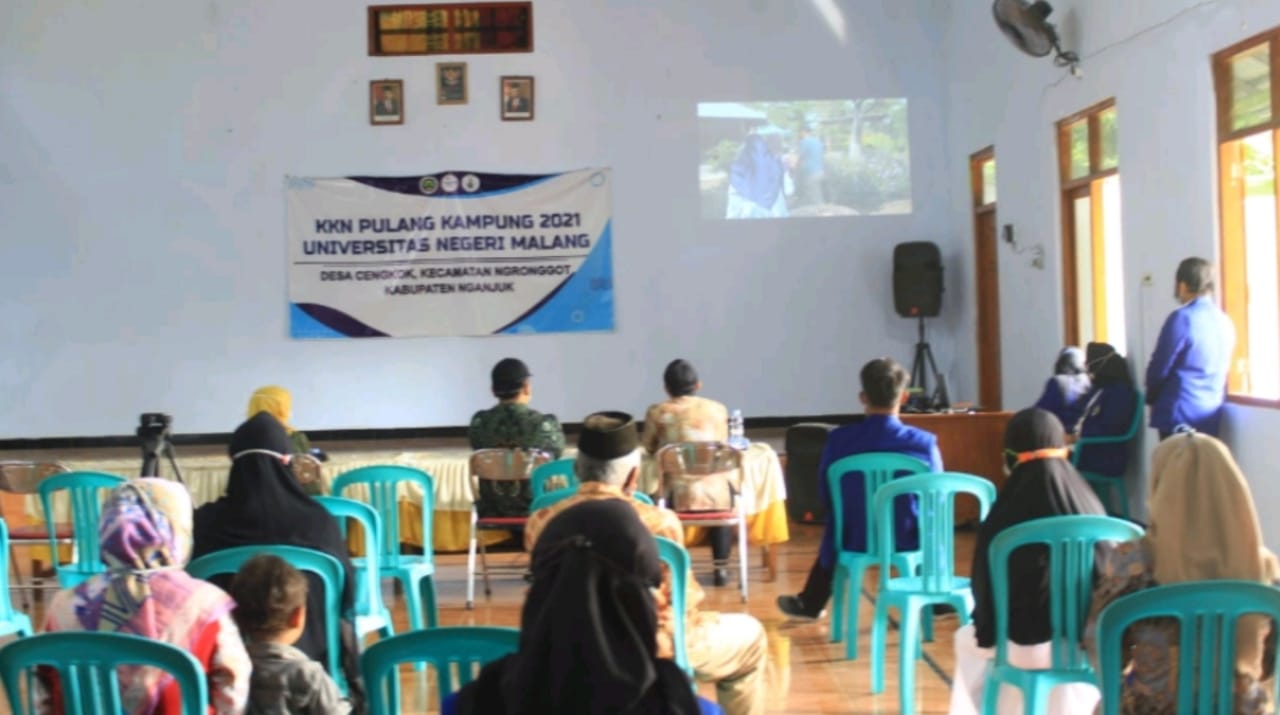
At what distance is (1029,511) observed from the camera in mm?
3600

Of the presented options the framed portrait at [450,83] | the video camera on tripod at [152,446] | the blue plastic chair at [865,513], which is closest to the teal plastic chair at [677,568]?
the blue plastic chair at [865,513]

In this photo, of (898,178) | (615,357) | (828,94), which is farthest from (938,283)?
(615,357)

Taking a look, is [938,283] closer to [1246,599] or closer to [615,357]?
[615,357]

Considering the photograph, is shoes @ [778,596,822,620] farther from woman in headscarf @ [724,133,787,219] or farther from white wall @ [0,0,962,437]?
woman in headscarf @ [724,133,787,219]

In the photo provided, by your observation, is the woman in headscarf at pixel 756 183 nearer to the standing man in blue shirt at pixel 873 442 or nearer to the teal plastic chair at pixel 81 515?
the standing man in blue shirt at pixel 873 442

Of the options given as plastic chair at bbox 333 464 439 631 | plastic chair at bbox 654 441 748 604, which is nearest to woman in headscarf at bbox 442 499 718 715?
plastic chair at bbox 333 464 439 631

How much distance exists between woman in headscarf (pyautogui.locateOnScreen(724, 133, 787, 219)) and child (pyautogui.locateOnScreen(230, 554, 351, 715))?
337 inches

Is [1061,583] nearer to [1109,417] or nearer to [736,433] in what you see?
[736,433]

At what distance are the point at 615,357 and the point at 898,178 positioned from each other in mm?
2527

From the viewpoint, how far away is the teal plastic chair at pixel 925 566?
14.4 ft

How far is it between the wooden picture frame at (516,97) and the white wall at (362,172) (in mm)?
68

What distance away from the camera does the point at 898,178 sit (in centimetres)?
1106

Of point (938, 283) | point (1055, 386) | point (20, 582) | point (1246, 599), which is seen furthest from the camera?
point (938, 283)

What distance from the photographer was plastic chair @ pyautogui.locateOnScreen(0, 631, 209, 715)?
100 inches
